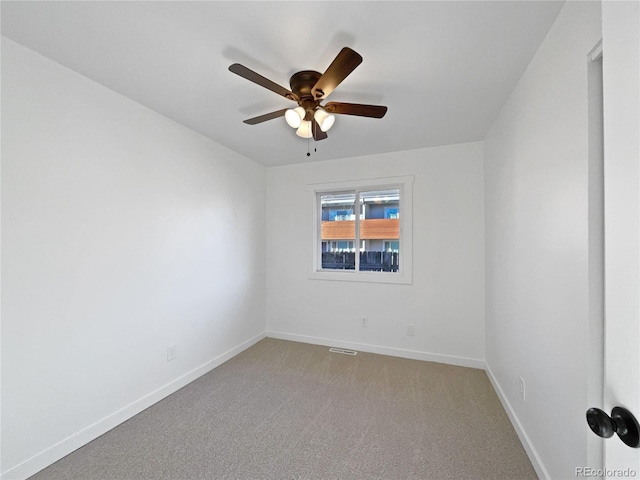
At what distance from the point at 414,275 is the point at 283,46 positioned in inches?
103

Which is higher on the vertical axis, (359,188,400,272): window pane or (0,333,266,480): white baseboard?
(359,188,400,272): window pane

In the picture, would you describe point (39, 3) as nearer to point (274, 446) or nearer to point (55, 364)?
point (55, 364)

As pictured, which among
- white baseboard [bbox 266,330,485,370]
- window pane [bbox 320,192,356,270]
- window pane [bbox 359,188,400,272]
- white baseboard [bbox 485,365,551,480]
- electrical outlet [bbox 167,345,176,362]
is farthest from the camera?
window pane [bbox 320,192,356,270]

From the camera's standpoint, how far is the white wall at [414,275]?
2.96 m

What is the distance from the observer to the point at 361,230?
3.56 meters

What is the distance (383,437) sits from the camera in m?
1.86

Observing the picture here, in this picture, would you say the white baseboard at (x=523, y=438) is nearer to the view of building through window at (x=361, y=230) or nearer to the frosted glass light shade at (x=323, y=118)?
the view of building through window at (x=361, y=230)

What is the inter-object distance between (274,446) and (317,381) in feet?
2.91

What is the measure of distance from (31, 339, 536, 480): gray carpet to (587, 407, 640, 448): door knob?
133 centimetres

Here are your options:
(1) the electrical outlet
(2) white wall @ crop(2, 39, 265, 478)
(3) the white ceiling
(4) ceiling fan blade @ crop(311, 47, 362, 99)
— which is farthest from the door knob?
(1) the electrical outlet

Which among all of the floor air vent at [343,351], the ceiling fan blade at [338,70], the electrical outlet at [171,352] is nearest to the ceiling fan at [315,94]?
the ceiling fan blade at [338,70]

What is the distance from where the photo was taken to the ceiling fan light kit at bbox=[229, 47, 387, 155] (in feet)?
4.43

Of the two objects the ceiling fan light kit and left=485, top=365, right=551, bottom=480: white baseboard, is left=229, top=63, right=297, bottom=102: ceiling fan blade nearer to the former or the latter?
the ceiling fan light kit

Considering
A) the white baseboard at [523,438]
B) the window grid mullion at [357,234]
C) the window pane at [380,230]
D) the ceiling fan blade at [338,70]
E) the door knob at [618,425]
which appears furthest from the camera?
the window grid mullion at [357,234]
